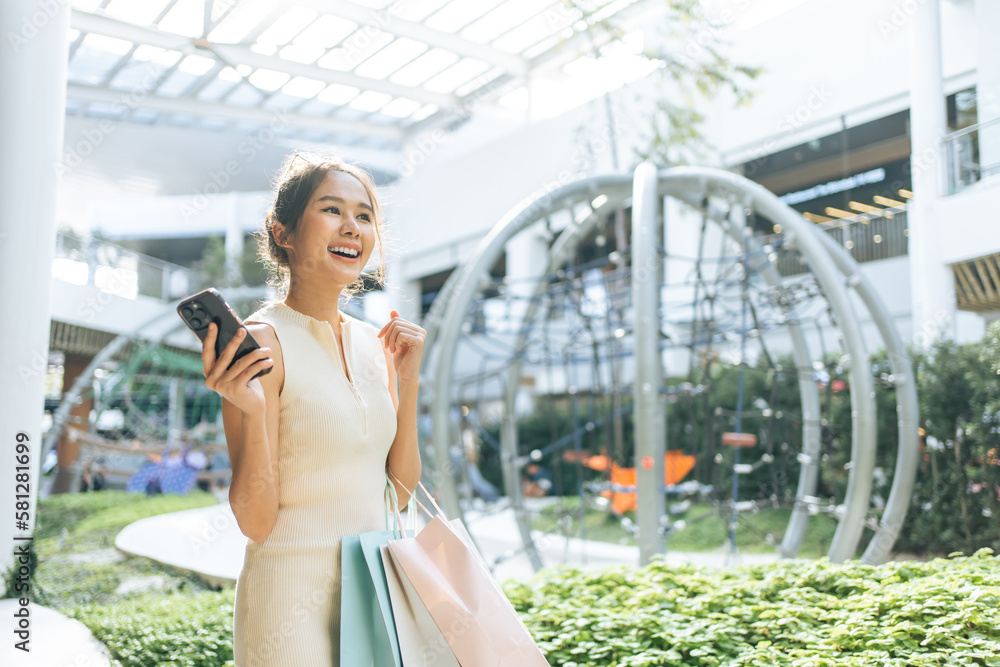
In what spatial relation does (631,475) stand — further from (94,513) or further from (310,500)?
(310,500)

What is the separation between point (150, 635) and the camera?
3.78 metres

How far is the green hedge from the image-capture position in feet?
9.14

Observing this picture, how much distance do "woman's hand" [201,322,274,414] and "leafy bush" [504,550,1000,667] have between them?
81.5 inches

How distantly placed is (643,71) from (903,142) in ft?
13.3

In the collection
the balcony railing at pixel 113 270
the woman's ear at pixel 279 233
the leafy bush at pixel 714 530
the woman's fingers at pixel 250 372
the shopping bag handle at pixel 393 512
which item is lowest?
the leafy bush at pixel 714 530

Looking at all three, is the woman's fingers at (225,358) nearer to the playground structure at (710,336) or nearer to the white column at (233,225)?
the playground structure at (710,336)

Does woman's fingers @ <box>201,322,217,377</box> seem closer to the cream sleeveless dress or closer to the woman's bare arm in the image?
the woman's bare arm

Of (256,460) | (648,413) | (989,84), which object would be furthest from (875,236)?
(256,460)

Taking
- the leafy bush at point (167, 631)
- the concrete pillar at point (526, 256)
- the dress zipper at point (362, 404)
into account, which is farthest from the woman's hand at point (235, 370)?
the concrete pillar at point (526, 256)

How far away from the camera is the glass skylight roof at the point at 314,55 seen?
11500mm

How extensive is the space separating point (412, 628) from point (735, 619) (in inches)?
86.6

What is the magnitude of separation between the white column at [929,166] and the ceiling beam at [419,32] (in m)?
7.62

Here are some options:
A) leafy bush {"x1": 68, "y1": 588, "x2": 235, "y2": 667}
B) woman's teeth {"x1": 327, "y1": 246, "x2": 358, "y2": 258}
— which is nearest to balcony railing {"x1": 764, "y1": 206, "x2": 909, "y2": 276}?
leafy bush {"x1": 68, "y1": 588, "x2": 235, "y2": 667}

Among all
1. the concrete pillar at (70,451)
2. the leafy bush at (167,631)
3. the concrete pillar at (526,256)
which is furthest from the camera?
the concrete pillar at (526,256)
